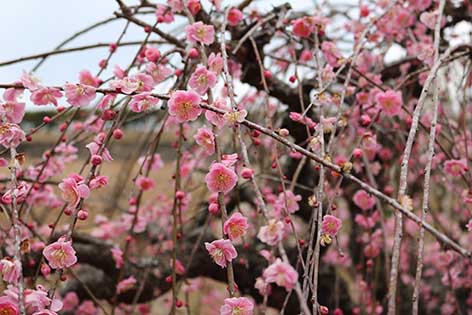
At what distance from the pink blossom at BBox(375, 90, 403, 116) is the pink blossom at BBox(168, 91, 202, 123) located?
0.62 meters

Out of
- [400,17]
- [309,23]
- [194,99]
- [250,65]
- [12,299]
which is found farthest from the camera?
[400,17]

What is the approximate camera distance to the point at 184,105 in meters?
1.09

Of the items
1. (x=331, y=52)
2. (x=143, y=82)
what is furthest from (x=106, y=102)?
(x=331, y=52)

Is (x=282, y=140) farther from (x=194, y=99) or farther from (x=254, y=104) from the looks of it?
(x=254, y=104)

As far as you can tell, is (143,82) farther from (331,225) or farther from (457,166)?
(457,166)

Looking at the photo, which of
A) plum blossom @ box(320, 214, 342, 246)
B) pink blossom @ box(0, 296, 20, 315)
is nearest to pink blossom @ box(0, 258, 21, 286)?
pink blossom @ box(0, 296, 20, 315)

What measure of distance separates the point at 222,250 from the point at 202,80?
0.37 metres

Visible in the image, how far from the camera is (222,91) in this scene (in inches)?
74.9

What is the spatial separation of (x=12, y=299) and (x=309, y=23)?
111cm

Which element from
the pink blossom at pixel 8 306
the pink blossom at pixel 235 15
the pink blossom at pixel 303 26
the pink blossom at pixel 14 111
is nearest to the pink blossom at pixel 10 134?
the pink blossom at pixel 14 111

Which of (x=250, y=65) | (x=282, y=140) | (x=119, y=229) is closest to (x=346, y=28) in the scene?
(x=250, y=65)

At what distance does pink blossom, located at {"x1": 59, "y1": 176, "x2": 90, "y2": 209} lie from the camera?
1.05 metres

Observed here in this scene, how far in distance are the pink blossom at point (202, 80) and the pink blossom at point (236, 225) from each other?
0.30 m

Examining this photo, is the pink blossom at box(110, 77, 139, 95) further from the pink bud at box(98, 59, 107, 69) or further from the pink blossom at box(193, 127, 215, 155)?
the pink bud at box(98, 59, 107, 69)
